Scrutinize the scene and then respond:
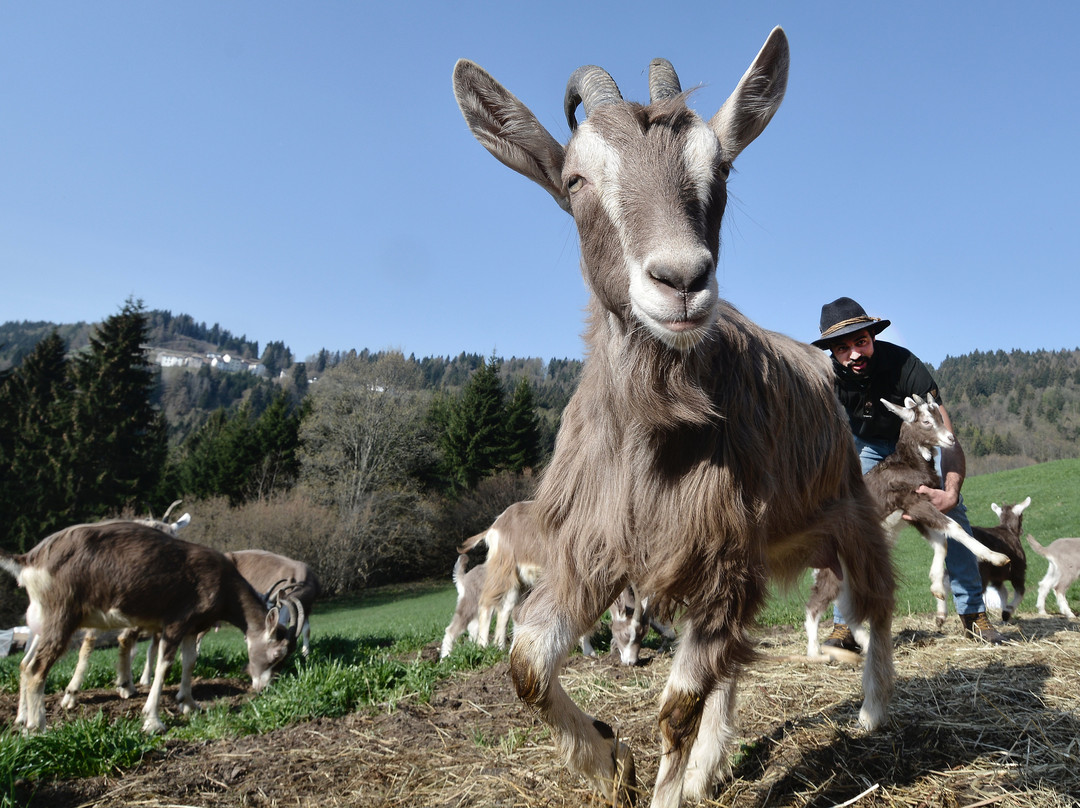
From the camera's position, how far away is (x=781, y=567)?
12.1 ft

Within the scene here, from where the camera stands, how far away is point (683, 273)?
224 cm

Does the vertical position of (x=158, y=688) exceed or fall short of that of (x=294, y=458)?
it falls short

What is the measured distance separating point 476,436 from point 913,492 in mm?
39483

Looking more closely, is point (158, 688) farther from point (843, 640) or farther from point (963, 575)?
point (963, 575)

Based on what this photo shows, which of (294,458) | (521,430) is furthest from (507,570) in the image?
(294,458)

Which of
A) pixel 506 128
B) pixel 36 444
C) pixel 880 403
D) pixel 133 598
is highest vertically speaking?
pixel 506 128

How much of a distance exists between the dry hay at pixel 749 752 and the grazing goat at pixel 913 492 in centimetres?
99

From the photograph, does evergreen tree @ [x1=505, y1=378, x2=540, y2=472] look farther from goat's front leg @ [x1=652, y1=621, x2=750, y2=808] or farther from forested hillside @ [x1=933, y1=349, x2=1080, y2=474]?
goat's front leg @ [x1=652, y1=621, x2=750, y2=808]

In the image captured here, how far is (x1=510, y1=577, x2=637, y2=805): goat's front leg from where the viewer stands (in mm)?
3018

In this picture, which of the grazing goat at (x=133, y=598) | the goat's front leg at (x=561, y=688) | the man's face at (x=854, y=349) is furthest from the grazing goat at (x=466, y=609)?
the goat's front leg at (x=561, y=688)

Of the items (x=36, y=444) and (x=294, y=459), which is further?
(x=294, y=459)

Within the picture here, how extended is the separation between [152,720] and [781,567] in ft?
21.7

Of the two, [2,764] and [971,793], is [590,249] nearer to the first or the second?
[971,793]

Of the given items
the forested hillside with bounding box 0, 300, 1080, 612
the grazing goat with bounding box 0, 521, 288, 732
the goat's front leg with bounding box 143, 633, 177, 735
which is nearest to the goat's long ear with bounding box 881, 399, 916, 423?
the goat's front leg with bounding box 143, 633, 177, 735
